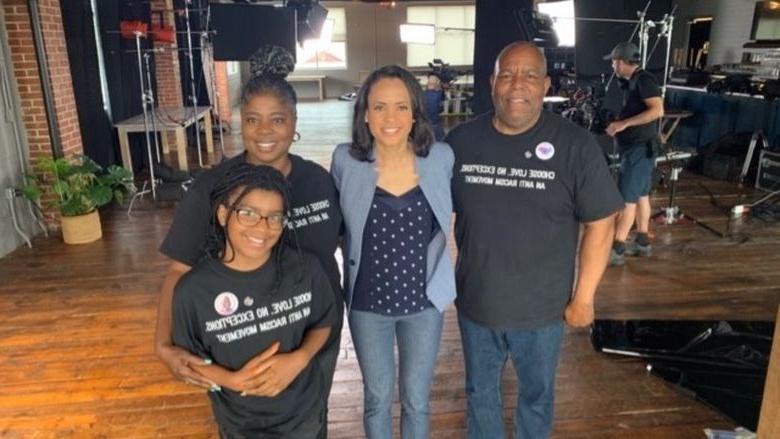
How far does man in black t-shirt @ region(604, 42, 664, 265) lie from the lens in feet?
12.3

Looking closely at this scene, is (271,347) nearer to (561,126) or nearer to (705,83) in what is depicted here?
(561,126)

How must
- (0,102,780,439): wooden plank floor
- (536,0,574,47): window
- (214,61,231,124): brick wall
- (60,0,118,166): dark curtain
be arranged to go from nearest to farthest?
1. (0,102,780,439): wooden plank floor
2. (60,0,118,166): dark curtain
3. (536,0,574,47): window
4. (214,61,231,124): brick wall

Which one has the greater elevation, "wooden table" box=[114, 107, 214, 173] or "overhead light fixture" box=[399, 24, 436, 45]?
"overhead light fixture" box=[399, 24, 436, 45]

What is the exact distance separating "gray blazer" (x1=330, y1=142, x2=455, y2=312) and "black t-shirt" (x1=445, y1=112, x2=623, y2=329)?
10 centimetres

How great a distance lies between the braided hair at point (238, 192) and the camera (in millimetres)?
1319

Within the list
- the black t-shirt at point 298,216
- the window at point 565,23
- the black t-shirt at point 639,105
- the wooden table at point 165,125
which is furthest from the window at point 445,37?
the black t-shirt at point 298,216

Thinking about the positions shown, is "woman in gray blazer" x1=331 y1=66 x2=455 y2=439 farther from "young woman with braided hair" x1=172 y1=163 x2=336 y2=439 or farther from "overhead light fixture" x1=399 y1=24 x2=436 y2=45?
"overhead light fixture" x1=399 y1=24 x2=436 y2=45

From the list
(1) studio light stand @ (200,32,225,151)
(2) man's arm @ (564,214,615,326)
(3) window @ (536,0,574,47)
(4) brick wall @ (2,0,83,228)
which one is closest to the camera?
(2) man's arm @ (564,214,615,326)

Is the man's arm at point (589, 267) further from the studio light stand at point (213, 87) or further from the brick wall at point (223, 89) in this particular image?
the brick wall at point (223, 89)

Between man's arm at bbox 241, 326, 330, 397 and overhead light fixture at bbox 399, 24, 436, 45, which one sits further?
overhead light fixture at bbox 399, 24, 436, 45

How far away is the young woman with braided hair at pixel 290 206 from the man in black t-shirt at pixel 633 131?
2836 mm

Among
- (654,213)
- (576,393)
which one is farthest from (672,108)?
(576,393)

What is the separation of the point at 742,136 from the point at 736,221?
1.95 metres

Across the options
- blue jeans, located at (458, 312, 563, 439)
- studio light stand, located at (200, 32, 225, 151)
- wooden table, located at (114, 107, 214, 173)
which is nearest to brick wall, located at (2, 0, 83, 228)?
wooden table, located at (114, 107, 214, 173)
